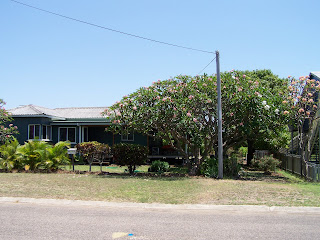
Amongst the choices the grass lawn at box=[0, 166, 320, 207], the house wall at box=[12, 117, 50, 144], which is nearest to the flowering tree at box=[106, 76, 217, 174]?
the grass lawn at box=[0, 166, 320, 207]

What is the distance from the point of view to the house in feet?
79.6

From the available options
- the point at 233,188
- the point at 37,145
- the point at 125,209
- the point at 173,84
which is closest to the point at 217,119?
the point at 173,84

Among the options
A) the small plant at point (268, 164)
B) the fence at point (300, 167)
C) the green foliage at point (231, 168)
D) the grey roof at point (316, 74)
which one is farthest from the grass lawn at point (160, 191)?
the grey roof at point (316, 74)

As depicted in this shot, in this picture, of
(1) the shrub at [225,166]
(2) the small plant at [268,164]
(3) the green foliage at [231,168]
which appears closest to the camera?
(1) the shrub at [225,166]

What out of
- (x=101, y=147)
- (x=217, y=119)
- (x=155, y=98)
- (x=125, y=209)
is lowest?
(x=125, y=209)

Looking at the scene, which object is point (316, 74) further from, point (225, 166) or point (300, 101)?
point (225, 166)

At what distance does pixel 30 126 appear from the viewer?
24609 mm

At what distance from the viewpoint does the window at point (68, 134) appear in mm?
25047

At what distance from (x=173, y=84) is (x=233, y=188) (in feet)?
18.5

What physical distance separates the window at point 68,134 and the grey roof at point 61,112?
1.28 meters

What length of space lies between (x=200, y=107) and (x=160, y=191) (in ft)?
16.6

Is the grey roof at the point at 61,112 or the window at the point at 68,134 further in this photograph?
the window at the point at 68,134

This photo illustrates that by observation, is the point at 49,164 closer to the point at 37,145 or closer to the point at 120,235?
the point at 37,145

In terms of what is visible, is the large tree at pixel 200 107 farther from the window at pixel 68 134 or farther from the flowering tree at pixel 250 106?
the window at pixel 68 134
